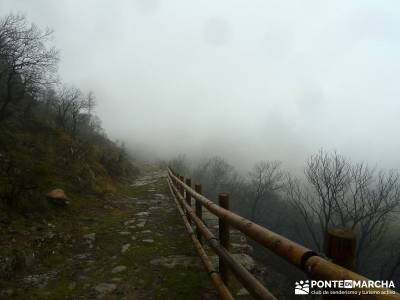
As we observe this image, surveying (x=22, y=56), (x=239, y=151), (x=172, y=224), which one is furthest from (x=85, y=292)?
(x=239, y=151)

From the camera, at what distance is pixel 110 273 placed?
16.3 ft

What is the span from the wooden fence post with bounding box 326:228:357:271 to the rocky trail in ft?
9.19

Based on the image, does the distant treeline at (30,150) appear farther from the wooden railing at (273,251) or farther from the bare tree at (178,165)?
the bare tree at (178,165)

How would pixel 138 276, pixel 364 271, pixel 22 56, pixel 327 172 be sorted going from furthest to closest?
1. pixel 364 271
2. pixel 327 172
3. pixel 22 56
4. pixel 138 276

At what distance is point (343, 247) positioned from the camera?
1.53m

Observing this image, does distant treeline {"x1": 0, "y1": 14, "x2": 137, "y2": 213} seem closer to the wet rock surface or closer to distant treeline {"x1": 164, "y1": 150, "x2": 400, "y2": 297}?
the wet rock surface

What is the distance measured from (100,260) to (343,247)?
4.98 meters

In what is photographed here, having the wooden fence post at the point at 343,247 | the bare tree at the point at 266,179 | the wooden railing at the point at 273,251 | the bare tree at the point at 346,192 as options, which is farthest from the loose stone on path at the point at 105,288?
the bare tree at the point at 266,179

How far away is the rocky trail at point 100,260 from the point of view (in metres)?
4.29

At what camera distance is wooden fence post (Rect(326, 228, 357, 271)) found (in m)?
1.51

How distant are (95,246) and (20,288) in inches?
83.3

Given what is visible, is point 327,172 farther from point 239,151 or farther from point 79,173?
point 239,151

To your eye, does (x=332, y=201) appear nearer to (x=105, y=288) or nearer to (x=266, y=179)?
(x=266, y=179)

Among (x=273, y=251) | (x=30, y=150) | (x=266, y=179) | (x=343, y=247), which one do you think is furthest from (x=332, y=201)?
(x=343, y=247)
